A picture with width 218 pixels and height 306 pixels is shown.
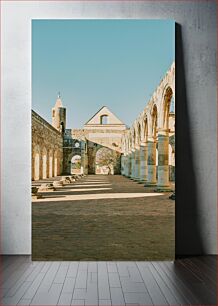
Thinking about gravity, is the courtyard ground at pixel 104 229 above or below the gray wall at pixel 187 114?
below

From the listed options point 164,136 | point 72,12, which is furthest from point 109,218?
point 164,136

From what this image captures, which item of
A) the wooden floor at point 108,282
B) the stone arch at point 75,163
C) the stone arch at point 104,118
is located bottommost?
the wooden floor at point 108,282

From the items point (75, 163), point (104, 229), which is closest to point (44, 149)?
point (75, 163)

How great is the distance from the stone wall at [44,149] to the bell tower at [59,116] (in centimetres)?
13

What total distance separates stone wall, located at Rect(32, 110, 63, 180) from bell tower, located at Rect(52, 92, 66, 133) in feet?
0.42

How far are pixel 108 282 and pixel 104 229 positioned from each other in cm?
138

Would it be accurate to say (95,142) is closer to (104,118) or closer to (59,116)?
(104,118)

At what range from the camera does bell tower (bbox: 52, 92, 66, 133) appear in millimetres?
7300

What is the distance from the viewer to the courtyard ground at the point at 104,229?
278 inches

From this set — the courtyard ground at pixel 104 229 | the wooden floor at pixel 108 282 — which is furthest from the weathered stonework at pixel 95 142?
the wooden floor at pixel 108 282

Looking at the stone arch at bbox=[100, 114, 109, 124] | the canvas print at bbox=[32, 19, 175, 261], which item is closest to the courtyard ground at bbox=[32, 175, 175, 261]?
the canvas print at bbox=[32, 19, 175, 261]

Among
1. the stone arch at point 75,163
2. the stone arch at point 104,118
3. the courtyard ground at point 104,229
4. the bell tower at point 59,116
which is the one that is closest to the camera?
the courtyard ground at point 104,229

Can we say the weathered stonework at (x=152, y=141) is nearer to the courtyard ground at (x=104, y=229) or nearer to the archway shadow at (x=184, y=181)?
the archway shadow at (x=184, y=181)

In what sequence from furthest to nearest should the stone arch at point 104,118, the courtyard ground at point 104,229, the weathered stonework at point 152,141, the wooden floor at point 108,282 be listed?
the weathered stonework at point 152,141
the stone arch at point 104,118
the courtyard ground at point 104,229
the wooden floor at point 108,282
